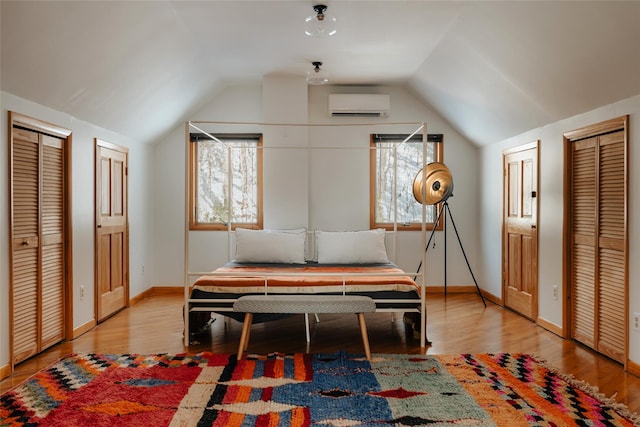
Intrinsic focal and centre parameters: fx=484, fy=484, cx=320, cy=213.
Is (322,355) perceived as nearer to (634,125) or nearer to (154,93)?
(634,125)

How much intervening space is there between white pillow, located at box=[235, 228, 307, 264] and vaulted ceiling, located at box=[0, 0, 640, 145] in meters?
1.69

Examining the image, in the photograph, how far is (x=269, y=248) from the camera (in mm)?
4801

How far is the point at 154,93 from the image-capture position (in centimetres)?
469

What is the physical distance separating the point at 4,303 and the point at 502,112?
4460 millimetres

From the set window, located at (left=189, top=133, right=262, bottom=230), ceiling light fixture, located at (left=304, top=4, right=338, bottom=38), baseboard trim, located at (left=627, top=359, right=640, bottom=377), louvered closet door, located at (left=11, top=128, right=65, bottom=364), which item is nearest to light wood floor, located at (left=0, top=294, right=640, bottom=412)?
baseboard trim, located at (left=627, top=359, right=640, bottom=377)

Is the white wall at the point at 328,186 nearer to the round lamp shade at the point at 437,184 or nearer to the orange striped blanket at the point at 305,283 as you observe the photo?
the round lamp shade at the point at 437,184

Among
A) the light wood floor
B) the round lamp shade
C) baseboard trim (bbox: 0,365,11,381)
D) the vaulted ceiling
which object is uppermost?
the vaulted ceiling

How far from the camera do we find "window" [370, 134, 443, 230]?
6.06 meters

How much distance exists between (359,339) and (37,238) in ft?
8.52

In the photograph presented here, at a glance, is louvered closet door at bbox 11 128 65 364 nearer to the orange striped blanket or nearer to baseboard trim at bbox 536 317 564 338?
the orange striped blanket

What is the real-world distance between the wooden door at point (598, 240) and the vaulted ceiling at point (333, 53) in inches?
14.3

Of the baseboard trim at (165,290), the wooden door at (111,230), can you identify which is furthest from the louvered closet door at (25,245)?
the baseboard trim at (165,290)

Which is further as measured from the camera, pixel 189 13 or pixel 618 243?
pixel 189 13

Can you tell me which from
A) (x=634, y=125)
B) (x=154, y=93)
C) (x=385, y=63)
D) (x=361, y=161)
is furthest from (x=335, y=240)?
(x=634, y=125)
